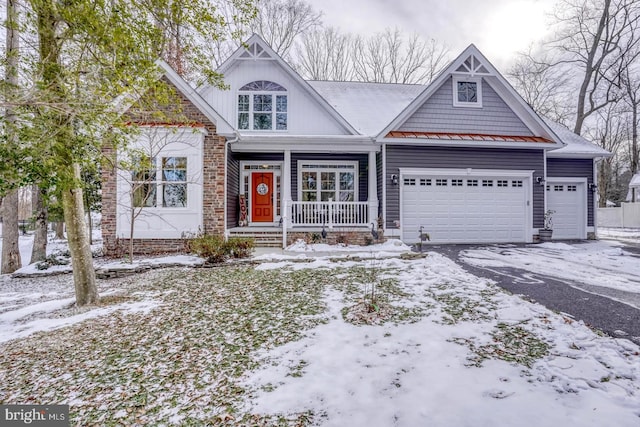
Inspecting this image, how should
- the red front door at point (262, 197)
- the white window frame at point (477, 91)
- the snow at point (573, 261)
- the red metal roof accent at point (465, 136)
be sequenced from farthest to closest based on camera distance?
the red front door at point (262, 197), the white window frame at point (477, 91), the red metal roof accent at point (465, 136), the snow at point (573, 261)

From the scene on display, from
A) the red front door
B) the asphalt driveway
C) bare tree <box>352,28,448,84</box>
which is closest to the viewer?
the asphalt driveway

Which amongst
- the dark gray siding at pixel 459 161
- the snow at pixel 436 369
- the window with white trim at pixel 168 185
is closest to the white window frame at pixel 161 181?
the window with white trim at pixel 168 185

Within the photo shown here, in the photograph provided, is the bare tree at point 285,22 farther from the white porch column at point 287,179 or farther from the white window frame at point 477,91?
the white window frame at point 477,91

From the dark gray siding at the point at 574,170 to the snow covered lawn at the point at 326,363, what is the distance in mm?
9109

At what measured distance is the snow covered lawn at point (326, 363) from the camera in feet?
7.27

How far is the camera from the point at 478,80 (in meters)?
10.6

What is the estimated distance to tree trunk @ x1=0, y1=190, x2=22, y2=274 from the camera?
27.6 feet

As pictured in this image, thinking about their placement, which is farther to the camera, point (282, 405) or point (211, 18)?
point (211, 18)

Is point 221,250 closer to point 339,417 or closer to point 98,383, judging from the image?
point 98,383

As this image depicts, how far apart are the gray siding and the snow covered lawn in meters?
6.94

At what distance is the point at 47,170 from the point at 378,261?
20.2 ft

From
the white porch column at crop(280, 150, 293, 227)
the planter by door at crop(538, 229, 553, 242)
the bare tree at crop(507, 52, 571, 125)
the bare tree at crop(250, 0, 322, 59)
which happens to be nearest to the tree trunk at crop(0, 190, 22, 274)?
A: the white porch column at crop(280, 150, 293, 227)

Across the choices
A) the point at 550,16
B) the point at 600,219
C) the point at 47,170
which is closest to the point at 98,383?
Result: the point at 47,170

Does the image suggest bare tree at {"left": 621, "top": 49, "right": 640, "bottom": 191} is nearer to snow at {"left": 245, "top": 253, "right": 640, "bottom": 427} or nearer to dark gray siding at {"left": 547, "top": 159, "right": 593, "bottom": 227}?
dark gray siding at {"left": 547, "top": 159, "right": 593, "bottom": 227}
